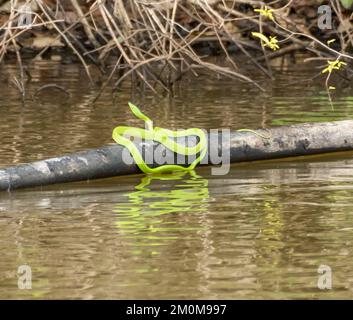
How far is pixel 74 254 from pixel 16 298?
2.83ft

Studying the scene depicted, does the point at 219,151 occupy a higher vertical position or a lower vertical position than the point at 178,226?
higher

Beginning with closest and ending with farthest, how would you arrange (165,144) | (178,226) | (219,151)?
(178,226) → (165,144) → (219,151)

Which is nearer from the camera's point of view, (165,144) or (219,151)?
(165,144)

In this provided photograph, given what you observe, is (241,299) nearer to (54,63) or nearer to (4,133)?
(4,133)

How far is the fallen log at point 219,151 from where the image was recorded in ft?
28.5

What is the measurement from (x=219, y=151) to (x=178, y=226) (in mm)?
1795

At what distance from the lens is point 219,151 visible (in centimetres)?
937

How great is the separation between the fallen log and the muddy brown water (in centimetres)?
8

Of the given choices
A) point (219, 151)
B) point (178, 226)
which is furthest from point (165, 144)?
point (178, 226)

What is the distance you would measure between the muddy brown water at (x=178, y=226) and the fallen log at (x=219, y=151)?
8 centimetres

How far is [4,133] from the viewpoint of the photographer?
11.1 metres

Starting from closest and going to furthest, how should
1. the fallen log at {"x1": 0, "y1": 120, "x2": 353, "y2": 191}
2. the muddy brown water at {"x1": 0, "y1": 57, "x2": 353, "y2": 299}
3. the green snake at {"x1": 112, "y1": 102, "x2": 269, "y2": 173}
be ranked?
1. the muddy brown water at {"x1": 0, "y1": 57, "x2": 353, "y2": 299}
2. the fallen log at {"x1": 0, "y1": 120, "x2": 353, "y2": 191}
3. the green snake at {"x1": 112, "y1": 102, "x2": 269, "y2": 173}

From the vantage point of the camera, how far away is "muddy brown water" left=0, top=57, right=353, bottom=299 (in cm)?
638

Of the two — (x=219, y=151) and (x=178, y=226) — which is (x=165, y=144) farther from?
(x=178, y=226)
